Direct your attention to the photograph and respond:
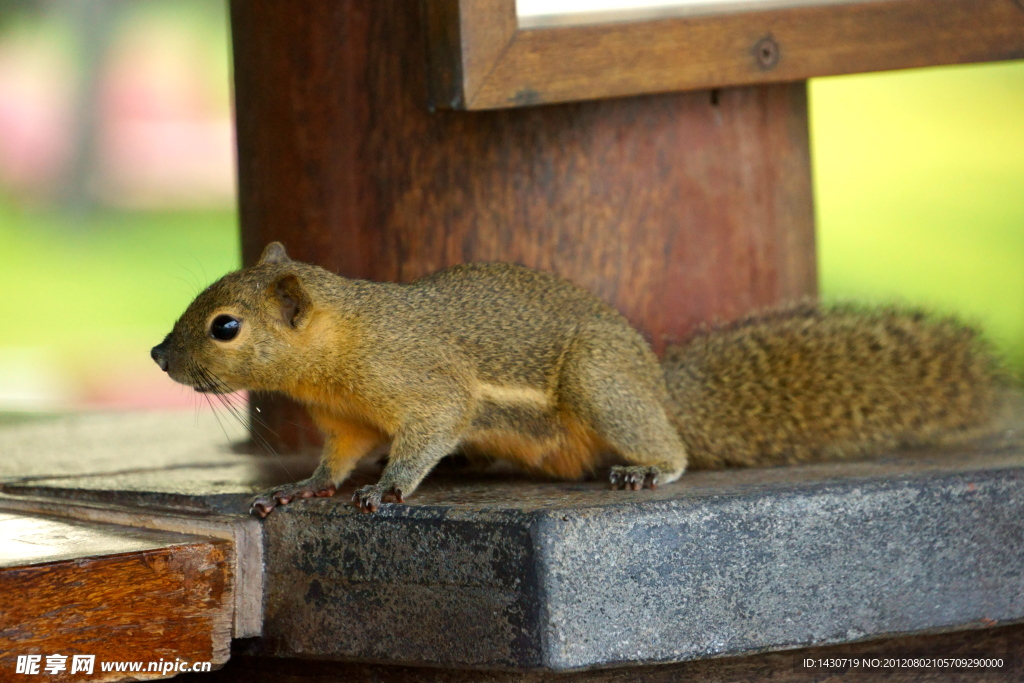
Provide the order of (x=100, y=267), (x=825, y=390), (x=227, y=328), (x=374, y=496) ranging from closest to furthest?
(x=374, y=496) < (x=227, y=328) < (x=825, y=390) < (x=100, y=267)

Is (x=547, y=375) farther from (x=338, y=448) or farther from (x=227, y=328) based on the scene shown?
(x=227, y=328)

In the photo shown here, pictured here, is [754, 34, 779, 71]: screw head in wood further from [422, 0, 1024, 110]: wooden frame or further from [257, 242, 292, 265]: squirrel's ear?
[257, 242, 292, 265]: squirrel's ear

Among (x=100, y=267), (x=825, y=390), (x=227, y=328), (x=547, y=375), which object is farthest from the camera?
(x=100, y=267)

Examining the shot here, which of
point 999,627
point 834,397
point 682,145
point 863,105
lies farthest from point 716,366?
Answer: point 863,105

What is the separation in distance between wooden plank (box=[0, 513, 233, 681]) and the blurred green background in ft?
22.2

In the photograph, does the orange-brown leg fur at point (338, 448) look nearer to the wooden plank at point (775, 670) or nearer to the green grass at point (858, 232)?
the wooden plank at point (775, 670)

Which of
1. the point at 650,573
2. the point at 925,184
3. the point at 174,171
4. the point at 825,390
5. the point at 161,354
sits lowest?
the point at 650,573

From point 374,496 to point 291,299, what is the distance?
16.3 inches

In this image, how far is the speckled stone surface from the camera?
2.15 metres

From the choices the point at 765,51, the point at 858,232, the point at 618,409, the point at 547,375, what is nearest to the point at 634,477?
the point at 618,409

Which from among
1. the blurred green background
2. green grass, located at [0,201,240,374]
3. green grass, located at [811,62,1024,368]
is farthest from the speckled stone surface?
green grass, located at [0,201,240,374]

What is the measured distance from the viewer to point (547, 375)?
8.62 feet

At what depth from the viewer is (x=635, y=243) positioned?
3.05m

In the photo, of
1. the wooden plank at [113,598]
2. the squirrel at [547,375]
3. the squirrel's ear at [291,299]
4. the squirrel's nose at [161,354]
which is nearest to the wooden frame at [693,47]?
the squirrel at [547,375]
